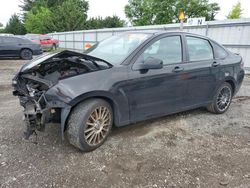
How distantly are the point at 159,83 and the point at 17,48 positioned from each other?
12172 millimetres

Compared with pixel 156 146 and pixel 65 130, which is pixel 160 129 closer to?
pixel 156 146

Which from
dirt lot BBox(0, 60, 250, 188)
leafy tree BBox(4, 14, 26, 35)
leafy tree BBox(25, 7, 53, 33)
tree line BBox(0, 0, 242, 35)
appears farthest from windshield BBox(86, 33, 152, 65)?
leafy tree BBox(4, 14, 26, 35)

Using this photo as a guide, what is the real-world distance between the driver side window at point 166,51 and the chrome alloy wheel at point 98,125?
3.18 feet

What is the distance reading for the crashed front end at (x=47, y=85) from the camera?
2.85 metres

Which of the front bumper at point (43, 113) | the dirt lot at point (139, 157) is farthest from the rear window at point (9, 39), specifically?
the front bumper at point (43, 113)

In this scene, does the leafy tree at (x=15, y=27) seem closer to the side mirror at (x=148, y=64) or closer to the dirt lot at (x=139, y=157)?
the dirt lot at (x=139, y=157)

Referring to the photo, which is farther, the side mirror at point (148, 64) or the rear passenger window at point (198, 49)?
the rear passenger window at point (198, 49)

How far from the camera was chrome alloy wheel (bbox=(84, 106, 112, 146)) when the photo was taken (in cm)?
307

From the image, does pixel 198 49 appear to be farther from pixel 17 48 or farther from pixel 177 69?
pixel 17 48

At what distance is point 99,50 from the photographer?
4.04m

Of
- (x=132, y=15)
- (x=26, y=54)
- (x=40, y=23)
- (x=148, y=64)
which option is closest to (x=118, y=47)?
(x=148, y=64)

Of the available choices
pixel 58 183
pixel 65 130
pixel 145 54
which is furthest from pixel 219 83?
pixel 58 183

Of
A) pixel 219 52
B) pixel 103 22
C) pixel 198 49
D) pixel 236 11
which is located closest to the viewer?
pixel 198 49

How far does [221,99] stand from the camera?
4770 mm
